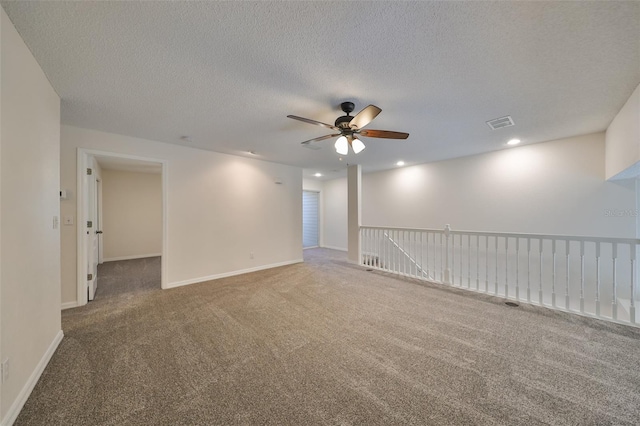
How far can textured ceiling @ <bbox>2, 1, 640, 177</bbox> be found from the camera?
4.44 feet

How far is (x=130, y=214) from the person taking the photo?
6199 millimetres

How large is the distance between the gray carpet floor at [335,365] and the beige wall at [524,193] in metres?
1.76

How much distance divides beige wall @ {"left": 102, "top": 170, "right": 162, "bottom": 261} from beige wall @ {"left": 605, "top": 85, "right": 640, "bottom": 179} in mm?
8517

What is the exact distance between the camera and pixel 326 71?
6.19 feet

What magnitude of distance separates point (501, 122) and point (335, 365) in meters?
3.43

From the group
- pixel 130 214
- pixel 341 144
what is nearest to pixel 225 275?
pixel 341 144

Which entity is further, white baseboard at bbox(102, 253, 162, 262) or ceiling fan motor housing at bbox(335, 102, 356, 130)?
white baseboard at bbox(102, 253, 162, 262)

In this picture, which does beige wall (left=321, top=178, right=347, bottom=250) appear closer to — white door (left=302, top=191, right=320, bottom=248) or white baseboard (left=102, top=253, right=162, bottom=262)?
white door (left=302, top=191, right=320, bottom=248)

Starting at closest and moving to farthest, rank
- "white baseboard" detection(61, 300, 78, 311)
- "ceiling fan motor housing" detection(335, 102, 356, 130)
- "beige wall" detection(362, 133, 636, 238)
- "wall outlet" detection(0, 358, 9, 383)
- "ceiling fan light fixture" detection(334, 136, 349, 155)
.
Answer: "wall outlet" detection(0, 358, 9, 383)
"ceiling fan motor housing" detection(335, 102, 356, 130)
"ceiling fan light fixture" detection(334, 136, 349, 155)
"white baseboard" detection(61, 300, 78, 311)
"beige wall" detection(362, 133, 636, 238)

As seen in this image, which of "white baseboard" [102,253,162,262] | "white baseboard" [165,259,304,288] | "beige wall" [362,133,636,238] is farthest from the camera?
"white baseboard" [102,253,162,262]

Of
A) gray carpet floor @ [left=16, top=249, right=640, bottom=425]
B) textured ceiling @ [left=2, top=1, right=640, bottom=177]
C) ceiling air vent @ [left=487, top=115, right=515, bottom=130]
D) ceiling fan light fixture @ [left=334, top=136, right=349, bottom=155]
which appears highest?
textured ceiling @ [left=2, top=1, right=640, bottom=177]

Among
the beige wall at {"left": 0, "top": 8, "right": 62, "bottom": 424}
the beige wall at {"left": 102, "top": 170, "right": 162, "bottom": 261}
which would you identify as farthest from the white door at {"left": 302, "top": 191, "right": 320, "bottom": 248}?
the beige wall at {"left": 0, "top": 8, "right": 62, "bottom": 424}

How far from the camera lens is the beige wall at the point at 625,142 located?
2221mm

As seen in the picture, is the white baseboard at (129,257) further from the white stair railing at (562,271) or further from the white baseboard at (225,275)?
the white stair railing at (562,271)
